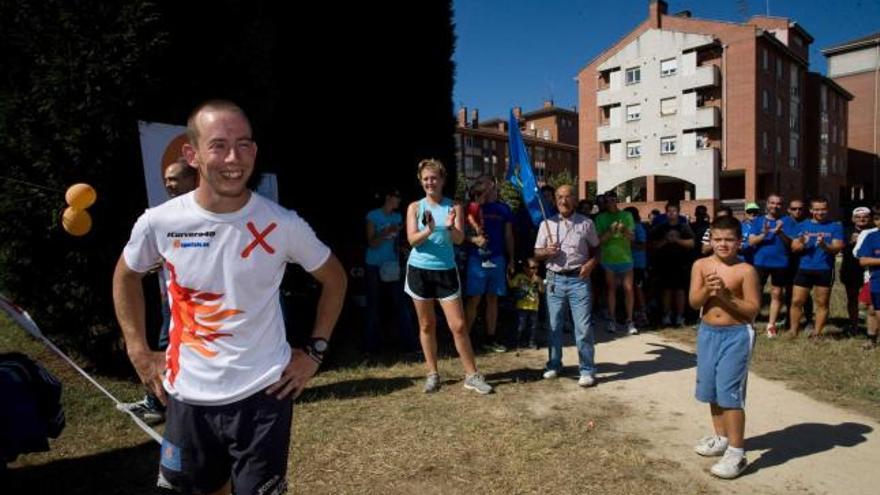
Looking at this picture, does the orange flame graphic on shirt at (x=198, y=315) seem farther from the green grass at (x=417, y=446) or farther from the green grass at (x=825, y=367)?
the green grass at (x=825, y=367)

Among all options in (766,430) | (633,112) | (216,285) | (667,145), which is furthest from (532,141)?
(216,285)

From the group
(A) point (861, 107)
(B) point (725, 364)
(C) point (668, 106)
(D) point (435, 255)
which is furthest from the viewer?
(A) point (861, 107)

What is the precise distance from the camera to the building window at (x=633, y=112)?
4319 centimetres

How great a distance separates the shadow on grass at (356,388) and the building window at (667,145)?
3980 centimetres

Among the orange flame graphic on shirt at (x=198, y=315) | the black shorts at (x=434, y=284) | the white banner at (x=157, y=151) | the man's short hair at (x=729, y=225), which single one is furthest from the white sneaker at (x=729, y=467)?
the white banner at (x=157, y=151)

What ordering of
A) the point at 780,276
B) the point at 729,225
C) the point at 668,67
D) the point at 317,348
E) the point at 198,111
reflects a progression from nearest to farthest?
the point at 198,111 → the point at 317,348 → the point at 729,225 → the point at 780,276 → the point at 668,67

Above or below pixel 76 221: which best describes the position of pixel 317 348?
below

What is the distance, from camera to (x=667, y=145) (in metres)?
41.5

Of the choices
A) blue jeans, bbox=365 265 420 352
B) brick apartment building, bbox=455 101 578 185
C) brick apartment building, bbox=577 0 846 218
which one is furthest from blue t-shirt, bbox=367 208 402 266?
brick apartment building, bbox=455 101 578 185

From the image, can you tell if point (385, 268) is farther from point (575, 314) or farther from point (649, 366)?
point (649, 366)

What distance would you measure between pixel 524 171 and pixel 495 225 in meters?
0.78

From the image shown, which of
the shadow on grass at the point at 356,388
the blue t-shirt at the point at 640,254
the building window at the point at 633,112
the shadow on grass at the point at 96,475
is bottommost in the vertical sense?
the shadow on grass at the point at 96,475

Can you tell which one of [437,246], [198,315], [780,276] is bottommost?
[780,276]

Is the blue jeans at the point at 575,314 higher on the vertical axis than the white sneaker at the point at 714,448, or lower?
higher
